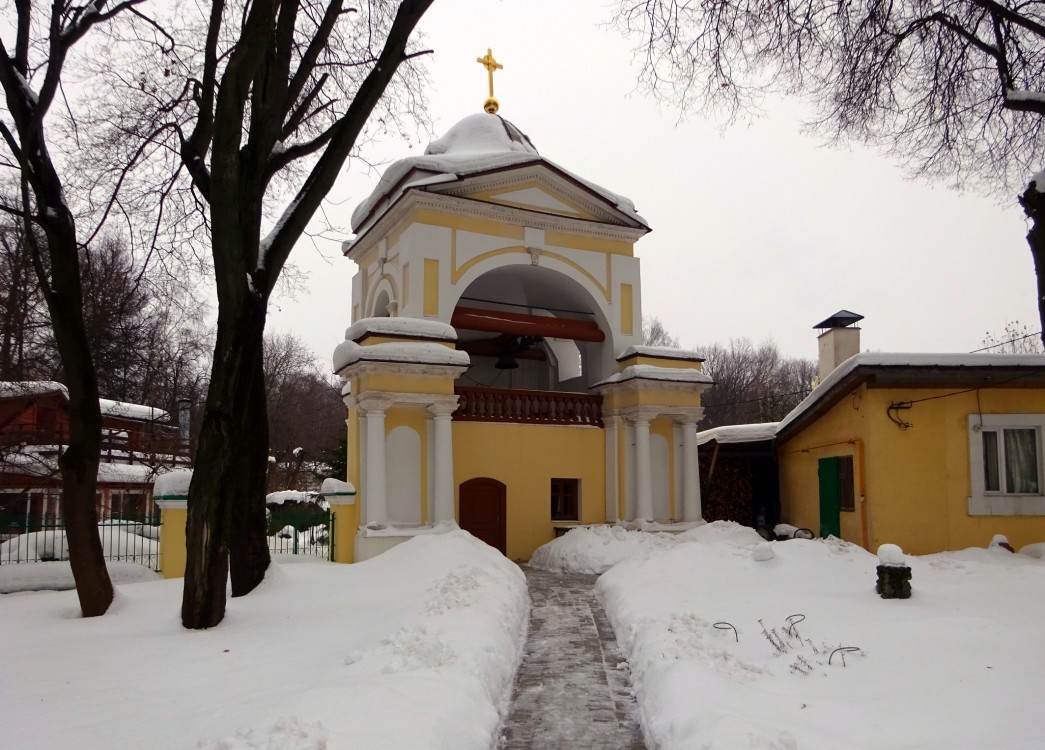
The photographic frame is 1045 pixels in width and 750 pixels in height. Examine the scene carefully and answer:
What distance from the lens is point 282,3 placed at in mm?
9008

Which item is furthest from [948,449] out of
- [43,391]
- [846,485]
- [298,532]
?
[43,391]

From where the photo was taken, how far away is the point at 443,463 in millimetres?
14641

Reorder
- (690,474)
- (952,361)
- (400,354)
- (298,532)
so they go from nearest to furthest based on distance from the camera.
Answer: (952,361), (400,354), (690,474), (298,532)

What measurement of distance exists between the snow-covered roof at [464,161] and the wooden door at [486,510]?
6304 millimetres

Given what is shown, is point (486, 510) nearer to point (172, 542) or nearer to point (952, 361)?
point (172, 542)

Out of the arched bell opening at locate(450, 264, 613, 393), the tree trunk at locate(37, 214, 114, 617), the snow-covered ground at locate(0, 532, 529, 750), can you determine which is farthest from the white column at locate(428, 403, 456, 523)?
the tree trunk at locate(37, 214, 114, 617)

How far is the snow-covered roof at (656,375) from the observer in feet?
55.1

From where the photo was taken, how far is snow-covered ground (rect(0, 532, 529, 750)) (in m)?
4.77

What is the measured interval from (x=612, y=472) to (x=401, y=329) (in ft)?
19.1

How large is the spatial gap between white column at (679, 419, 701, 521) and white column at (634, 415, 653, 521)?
2.87 ft

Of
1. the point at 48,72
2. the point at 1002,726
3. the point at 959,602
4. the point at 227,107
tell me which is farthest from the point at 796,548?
the point at 48,72

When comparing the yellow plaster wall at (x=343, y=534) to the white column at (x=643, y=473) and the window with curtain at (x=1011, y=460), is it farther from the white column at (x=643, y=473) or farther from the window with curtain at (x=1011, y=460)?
the window with curtain at (x=1011, y=460)

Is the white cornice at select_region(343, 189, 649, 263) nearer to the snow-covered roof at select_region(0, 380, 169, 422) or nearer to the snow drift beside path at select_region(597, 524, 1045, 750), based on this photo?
the snow-covered roof at select_region(0, 380, 169, 422)

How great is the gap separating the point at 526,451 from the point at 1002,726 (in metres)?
12.2
